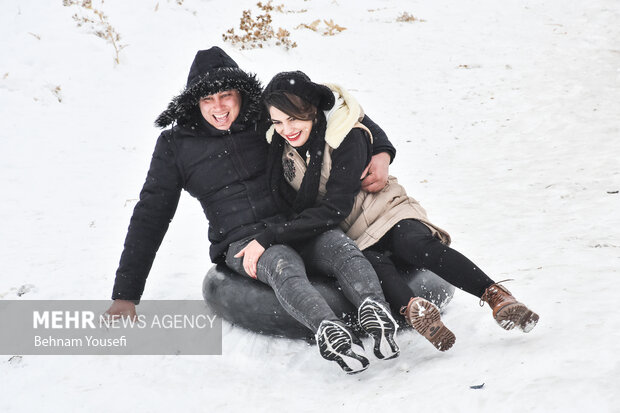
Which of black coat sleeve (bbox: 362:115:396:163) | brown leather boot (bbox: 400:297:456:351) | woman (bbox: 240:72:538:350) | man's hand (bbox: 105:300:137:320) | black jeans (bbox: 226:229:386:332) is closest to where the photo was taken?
brown leather boot (bbox: 400:297:456:351)

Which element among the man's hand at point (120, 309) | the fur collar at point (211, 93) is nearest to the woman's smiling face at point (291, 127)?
the fur collar at point (211, 93)

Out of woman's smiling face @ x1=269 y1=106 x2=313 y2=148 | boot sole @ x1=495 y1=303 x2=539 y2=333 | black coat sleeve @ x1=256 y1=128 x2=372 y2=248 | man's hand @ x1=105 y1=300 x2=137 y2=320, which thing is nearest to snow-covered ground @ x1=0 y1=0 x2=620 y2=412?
boot sole @ x1=495 y1=303 x2=539 y2=333

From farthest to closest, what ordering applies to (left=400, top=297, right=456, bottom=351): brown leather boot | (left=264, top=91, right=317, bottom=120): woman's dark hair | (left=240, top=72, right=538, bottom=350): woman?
(left=264, top=91, right=317, bottom=120): woman's dark hair
(left=240, top=72, right=538, bottom=350): woman
(left=400, top=297, right=456, bottom=351): brown leather boot

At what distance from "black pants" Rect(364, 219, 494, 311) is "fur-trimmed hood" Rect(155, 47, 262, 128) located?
1.15 meters

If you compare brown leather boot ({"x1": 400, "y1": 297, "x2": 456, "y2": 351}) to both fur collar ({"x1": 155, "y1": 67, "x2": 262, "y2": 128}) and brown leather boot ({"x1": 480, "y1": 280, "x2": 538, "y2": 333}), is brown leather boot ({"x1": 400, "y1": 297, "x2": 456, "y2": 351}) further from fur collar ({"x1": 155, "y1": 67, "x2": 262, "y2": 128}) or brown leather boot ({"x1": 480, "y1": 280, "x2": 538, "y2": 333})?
fur collar ({"x1": 155, "y1": 67, "x2": 262, "y2": 128})

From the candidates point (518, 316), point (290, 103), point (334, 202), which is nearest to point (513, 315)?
point (518, 316)

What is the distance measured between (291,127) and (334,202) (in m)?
0.48

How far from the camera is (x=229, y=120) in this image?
3.46 meters

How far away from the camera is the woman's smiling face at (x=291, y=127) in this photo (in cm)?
314

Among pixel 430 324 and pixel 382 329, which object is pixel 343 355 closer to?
pixel 382 329

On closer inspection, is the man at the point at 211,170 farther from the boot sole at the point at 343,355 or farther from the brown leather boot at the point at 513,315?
the brown leather boot at the point at 513,315

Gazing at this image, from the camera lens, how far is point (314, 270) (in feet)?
10.7

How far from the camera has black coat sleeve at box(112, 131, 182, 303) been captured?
131 inches

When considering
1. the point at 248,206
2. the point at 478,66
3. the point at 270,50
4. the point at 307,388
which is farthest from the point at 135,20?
the point at 307,388
